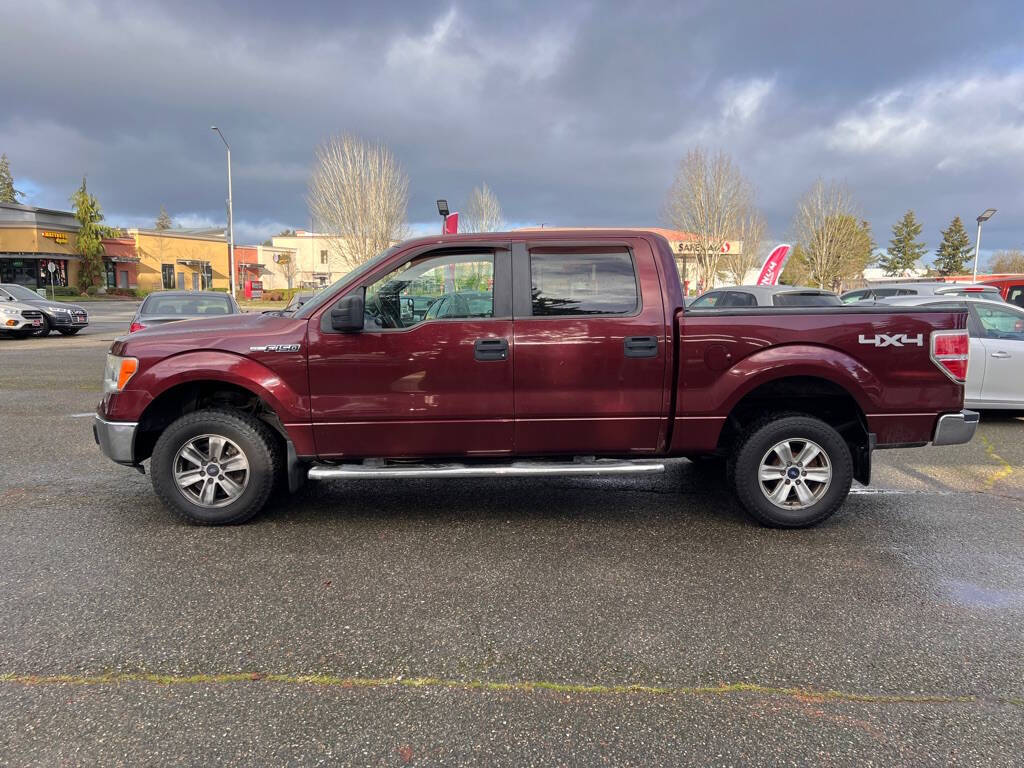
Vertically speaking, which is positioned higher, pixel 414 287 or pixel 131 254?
→ pixel 131 254

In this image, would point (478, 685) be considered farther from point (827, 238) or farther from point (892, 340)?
point (827, 238)

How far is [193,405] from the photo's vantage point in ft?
A: 14.7

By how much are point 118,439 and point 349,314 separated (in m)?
1.79

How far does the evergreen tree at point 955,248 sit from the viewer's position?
282 ft

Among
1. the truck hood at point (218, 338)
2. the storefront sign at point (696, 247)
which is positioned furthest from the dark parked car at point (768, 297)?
the storefront sign at point (696, 247)

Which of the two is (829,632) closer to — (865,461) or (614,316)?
(865,461)

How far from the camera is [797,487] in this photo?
172 inches

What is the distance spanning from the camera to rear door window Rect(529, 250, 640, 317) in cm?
428

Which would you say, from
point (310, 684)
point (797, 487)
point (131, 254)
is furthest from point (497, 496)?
point (131, 254)

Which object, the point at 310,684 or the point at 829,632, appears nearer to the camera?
the point at 310,684

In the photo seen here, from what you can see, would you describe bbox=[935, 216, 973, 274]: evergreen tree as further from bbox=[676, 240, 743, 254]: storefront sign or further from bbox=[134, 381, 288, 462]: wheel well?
bbox=[134, 381, 288, 462]: wheel well

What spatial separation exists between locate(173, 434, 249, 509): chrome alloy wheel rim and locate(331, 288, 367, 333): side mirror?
3.56ft

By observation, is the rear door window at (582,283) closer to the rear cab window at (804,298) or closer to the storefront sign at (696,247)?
the rear cab window at (804,298)

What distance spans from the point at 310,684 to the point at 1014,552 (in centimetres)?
423
